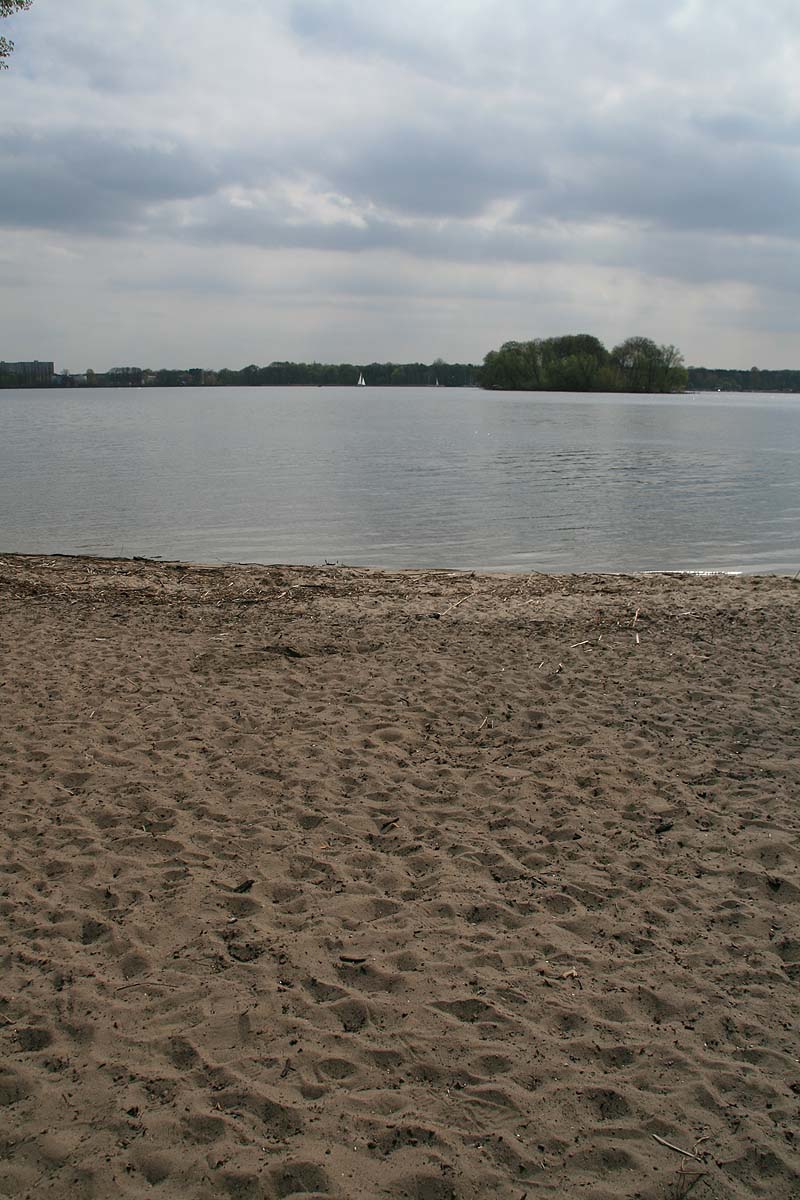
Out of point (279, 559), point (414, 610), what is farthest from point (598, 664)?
point (279, 559)

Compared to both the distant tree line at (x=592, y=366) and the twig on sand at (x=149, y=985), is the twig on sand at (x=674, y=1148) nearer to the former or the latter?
the twig on sand at (x=149, y=985)

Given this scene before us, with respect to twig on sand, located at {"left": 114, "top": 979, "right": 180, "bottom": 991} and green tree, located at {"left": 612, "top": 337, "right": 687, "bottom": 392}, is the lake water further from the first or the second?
green tree, located at {"left": 612, "top": 337, "right": 687, "bottom": 392}

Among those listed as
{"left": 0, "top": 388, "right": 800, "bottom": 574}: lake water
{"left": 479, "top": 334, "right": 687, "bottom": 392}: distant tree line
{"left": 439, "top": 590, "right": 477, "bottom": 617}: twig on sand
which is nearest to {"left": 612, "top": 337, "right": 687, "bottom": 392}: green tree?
{"left": 479, "top": 334, "right": 687, "bottom": 392}: distant tree line

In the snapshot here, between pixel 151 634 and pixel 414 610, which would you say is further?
pixel 414 610

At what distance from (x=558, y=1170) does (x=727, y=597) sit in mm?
10067

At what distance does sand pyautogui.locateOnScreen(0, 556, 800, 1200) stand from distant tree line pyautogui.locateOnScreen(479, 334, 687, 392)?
149m

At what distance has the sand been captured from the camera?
312 cm

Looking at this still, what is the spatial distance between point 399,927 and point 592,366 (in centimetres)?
15325

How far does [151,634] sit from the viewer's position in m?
9.72

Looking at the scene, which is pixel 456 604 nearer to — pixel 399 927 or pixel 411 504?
pixel 399 927

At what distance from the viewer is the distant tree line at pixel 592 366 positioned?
15075 cm

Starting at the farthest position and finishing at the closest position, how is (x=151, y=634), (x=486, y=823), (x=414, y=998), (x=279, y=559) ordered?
(x=279, y=559) → (x=151, y=634) → (x=486, y=823) → (x=414, y=998)

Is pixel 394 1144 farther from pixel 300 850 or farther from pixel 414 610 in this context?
pixel 414 610

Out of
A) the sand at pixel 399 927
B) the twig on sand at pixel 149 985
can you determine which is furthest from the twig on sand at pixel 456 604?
the twig on sand at pixel 149 985
